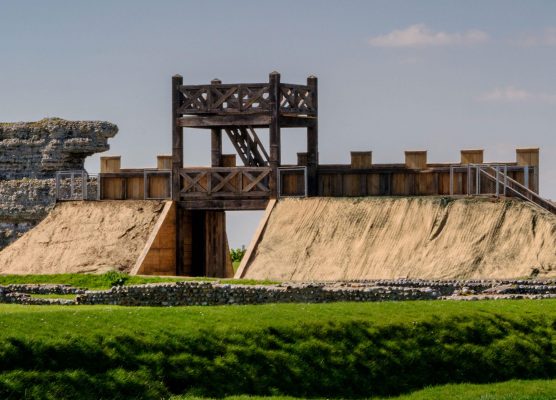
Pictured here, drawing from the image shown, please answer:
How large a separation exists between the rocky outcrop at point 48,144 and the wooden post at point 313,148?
11.0 meters

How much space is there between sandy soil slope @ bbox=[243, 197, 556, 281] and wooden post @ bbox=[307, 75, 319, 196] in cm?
150

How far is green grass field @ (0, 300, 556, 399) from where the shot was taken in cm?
2698

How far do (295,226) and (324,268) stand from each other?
2990 millimetres

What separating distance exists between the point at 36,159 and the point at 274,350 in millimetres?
37082

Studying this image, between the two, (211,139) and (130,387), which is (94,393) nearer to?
(130,387)

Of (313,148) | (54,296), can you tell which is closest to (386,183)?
(313,148)

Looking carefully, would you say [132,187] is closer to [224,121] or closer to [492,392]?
[224,121]

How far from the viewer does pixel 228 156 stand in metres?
58.0

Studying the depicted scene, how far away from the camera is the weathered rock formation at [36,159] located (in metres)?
63.4

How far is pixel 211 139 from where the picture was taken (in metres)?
58.0

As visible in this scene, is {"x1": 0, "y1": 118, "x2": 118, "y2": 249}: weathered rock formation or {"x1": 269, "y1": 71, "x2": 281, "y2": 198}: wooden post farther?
{"x1": 0, "y1": 118, "x2": 118, "y2": 249}: weathered rock formation

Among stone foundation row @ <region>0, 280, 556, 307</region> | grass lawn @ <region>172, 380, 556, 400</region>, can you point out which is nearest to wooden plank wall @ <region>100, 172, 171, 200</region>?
stone foundation row @ <region>0, 280, 556, 307</region>

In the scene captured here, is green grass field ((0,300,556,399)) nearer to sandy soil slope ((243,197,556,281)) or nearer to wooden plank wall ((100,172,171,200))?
sandy soil slope ((243,197,556,281))

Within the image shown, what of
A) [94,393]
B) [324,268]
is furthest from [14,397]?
[324,268]
